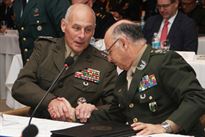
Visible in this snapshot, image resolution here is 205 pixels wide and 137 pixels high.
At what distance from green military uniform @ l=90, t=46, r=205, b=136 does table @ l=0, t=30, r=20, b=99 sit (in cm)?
434

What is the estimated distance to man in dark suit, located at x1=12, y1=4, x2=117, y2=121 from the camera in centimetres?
317

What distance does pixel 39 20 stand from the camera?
13.3 feet

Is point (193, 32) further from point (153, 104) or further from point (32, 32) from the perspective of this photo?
point (153, 104)

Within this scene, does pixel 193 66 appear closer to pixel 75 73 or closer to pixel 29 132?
pixel 75 73

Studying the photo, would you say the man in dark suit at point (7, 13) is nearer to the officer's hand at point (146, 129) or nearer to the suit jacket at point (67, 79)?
the suit jacket at point (67, 79)

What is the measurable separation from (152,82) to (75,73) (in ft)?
2.53

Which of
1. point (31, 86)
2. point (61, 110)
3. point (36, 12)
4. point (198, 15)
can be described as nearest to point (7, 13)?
point (198, 15)

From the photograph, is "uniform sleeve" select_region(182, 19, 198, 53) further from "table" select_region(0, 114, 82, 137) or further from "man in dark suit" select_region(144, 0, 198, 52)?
"table" select_region(0, 114, 82, 137)

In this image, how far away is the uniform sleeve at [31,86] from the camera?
3105 millimetres

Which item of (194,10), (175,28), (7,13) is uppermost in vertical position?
(175,28)

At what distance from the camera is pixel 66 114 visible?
290cm

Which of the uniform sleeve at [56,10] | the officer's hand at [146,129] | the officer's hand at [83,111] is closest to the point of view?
the officer's hand at [146,129]

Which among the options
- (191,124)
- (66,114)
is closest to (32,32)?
(66,114)

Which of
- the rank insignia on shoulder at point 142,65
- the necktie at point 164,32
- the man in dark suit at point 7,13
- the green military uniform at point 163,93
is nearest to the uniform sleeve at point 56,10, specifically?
the green military uniform at point 163,93
